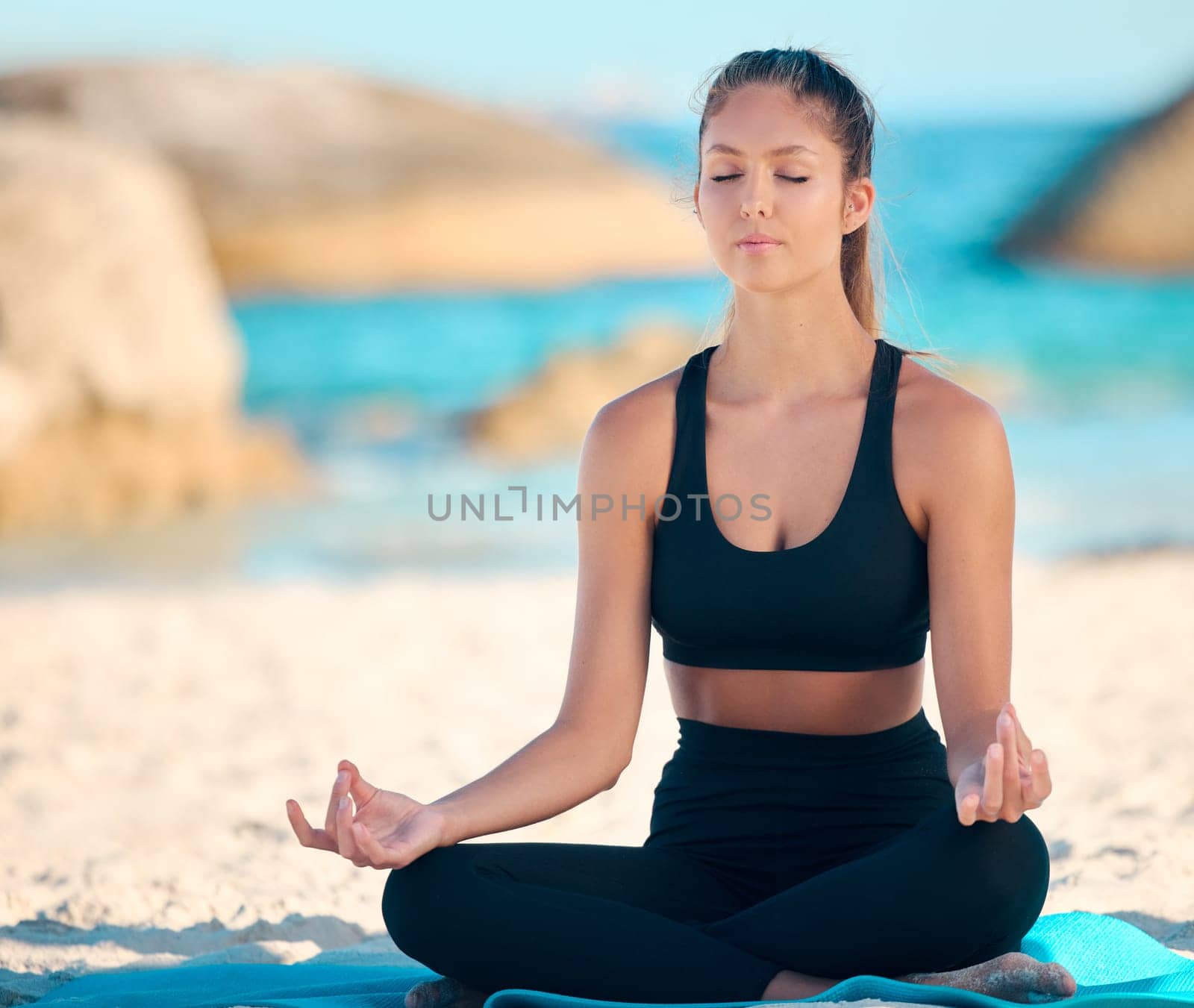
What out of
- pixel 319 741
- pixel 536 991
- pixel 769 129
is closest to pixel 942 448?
pixel 769 129

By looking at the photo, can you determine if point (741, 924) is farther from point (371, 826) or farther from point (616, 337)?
point (616, 337)

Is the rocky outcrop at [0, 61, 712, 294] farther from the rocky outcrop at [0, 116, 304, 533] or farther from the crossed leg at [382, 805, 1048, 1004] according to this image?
the crossed leg at [382, 805, 1048, 1004]

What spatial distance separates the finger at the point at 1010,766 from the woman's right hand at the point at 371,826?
1.96 ft

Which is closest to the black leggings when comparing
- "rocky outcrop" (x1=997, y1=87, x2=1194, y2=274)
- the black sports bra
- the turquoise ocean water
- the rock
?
the black sports bra

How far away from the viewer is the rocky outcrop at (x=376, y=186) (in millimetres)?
12828

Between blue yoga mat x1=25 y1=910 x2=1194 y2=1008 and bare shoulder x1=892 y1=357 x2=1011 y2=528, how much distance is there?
21.2 inches

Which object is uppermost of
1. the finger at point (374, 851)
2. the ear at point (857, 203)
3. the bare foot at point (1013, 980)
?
the ear at point (857, 203)

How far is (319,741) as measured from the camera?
3.91 metres

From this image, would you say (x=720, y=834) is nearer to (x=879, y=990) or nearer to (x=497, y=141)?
(x=879, y=990)

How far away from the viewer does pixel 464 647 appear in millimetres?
4988

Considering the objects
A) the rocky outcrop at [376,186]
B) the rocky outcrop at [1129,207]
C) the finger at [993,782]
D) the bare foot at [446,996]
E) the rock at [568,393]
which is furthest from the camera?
the rocky outcrop at [1129,207]

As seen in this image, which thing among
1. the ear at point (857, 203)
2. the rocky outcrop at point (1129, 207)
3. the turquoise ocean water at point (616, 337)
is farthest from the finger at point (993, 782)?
the rocky outcrop at point (1129, 207)

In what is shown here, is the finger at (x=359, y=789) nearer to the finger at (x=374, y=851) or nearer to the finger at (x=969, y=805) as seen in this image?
the finger at (x=374, y=851)

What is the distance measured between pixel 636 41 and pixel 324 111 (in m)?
2.86
